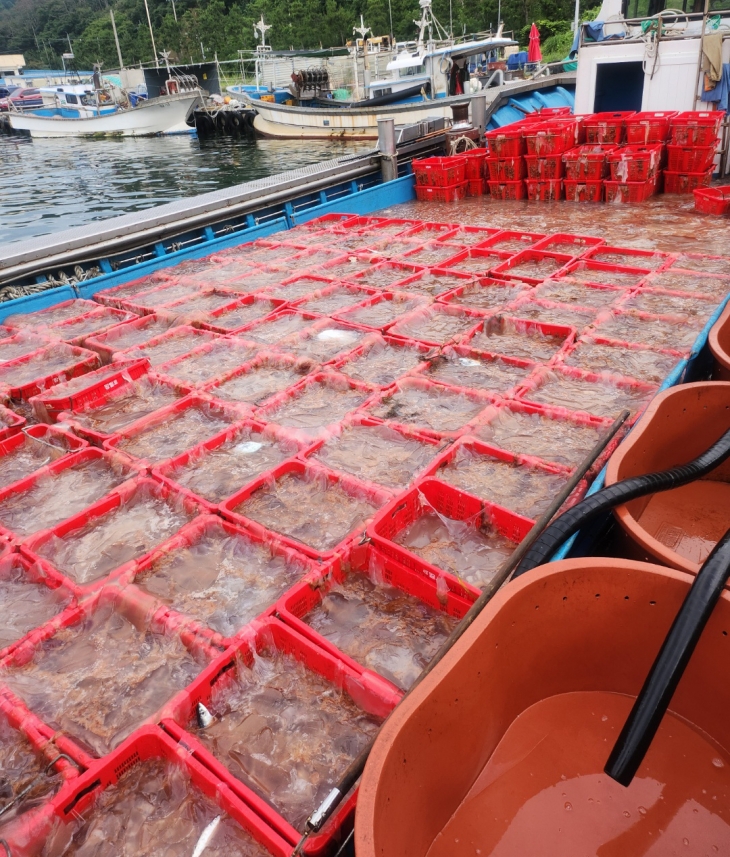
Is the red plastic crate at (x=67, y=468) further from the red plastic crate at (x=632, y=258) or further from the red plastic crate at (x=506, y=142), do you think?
the red plastic crate at (x=506, y=142)

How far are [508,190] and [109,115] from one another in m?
36.0

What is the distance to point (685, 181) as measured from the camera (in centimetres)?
824

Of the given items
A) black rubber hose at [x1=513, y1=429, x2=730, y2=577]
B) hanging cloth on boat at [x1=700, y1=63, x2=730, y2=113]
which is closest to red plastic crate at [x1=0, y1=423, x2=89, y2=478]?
black rubber hose at [x1=513, y1=429, x2=730, y2=577]

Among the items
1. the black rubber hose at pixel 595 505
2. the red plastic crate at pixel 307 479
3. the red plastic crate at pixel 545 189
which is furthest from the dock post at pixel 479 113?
the black rubber hose at pixel 595 505

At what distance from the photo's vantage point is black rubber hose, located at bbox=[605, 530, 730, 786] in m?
1.61

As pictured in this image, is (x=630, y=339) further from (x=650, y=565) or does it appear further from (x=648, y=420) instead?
(x=650, y=565)

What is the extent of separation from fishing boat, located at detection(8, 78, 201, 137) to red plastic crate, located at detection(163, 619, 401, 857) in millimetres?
39235

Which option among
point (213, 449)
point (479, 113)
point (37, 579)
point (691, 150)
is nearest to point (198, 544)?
point (37, 579)

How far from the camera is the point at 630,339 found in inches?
174

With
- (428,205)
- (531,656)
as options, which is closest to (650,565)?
(531,656)

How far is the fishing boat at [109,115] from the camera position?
115 feet

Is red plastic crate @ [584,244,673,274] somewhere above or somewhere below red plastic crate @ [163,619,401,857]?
above

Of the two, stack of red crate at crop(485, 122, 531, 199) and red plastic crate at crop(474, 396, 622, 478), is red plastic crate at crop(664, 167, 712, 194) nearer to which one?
stack of red crate at crop(485, 122, 531, 199)

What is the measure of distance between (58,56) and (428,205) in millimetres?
104832
